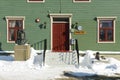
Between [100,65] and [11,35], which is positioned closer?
[100,65]

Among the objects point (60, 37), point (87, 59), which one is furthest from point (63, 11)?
point (87, 59)

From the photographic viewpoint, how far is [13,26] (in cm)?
2912

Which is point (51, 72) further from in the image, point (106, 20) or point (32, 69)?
point (106, 20)

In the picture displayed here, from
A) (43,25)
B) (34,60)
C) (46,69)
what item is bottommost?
(46,69)

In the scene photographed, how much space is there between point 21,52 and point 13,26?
157 inches

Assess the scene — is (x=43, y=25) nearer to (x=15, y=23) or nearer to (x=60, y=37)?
(x=60, y=37)

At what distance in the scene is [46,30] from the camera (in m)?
28.8

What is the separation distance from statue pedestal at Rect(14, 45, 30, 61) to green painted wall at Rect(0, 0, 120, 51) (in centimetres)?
311

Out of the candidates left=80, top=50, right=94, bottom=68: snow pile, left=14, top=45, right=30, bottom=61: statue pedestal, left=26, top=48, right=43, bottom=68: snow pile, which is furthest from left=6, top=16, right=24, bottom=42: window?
left=80, top=50, right=94, bottom=68: snow pile

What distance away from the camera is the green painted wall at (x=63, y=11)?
2881cm

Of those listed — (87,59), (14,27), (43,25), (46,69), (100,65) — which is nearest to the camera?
(46,69)

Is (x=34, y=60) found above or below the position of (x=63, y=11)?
below

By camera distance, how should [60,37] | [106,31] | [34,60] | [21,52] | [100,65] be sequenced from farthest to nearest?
1. [60,37]
2. [106,31]
3. [34,60]
4. [21,52]
5. [100,65]

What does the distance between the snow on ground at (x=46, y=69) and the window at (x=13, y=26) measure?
2.56m
